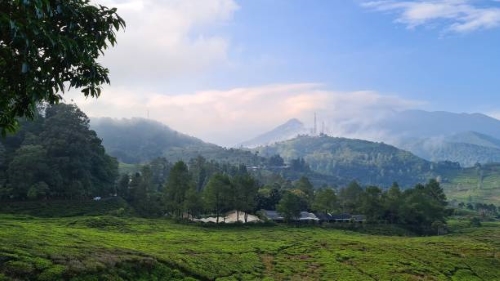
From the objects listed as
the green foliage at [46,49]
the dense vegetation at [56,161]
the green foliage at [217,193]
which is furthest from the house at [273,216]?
the green foliage at [46,49]

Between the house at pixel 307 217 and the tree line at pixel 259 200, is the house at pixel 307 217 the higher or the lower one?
the lower one

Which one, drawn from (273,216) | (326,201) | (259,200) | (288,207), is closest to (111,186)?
(259,200)

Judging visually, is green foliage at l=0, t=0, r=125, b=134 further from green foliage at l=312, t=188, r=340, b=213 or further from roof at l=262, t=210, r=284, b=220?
green foliage at l=312, t=188, r=340, b=213

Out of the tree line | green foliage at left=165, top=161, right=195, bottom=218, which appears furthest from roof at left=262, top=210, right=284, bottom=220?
green foliage at left=165, top=161, right=195, bottom=218

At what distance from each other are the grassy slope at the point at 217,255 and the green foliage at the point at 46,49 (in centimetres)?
1861

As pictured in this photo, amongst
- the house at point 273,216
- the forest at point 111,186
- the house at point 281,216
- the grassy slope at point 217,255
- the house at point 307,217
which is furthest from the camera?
A: the house at point 307,217

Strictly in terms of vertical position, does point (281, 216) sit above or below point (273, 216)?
above

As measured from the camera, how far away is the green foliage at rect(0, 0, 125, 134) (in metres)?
11.3

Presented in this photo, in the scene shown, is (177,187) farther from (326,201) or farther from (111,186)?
(326,201)

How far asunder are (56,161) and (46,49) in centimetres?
9013

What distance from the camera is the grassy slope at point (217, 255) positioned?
1287 inches

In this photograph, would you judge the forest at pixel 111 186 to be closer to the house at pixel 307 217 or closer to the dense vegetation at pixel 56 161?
the dense vegetation at pixel 56 161

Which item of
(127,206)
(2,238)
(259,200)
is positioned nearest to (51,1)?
(2,238)

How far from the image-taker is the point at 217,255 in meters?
51.8
